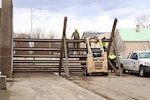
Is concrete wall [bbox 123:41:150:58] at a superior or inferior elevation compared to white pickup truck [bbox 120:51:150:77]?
superior

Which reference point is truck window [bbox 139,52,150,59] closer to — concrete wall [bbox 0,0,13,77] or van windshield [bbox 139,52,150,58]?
van windshield [bbox 139,52,150,58]

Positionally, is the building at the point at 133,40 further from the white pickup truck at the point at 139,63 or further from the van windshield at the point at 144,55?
the van windshield at the point at 144,55

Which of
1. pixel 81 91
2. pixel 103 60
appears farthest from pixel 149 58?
pixel 81 91

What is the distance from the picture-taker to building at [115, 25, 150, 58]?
246 ft

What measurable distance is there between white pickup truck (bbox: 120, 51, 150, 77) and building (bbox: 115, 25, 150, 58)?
4759 cm

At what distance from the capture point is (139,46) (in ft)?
250

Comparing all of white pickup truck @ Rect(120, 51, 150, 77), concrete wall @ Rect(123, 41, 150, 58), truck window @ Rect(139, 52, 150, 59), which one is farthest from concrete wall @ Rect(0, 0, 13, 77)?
concrete wall @ Rect(123, 41, 150, 58)

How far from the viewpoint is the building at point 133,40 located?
75.0 metres

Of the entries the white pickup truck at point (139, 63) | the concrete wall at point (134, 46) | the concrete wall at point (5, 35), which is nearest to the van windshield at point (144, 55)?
the white pickup truck at point (139, 63)

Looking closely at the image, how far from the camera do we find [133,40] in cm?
7612

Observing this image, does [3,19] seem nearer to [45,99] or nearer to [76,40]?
[76,40]

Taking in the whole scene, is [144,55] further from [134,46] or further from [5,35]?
[134,46]

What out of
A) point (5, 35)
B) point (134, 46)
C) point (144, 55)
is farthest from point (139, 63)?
point (134, 46)

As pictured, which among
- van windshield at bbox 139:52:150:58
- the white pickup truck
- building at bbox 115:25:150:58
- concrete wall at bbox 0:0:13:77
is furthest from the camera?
building at bbox 115:25:150:58
